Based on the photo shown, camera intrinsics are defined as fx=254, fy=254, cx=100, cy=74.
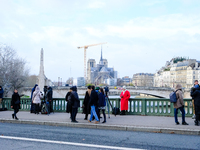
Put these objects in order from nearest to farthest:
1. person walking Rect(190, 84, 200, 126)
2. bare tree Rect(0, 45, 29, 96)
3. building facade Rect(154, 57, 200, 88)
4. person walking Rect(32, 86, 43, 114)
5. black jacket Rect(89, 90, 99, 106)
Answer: person walking Rect(190, 84, 200, 126) → black jacket Rect(89, 90, 99, 106) → person walking Rect(32, 86, 43, 114) → bare tree Rect(0, 45, 29, 96) → building facade Rect(154, 57, 200, 88)

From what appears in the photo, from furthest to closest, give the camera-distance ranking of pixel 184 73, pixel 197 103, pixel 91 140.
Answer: pixel 184 73 < pixel 197 103 < pixel 91 140

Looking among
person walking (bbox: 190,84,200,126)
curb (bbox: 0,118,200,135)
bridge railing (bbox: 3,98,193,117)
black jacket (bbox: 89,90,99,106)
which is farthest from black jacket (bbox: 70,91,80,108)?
person walking (bbox: 190,84,200,126)

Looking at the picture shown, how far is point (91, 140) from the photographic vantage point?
8070 millimetres

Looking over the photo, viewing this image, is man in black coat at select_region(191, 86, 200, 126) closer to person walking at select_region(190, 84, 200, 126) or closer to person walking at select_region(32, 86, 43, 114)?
person walking at select_region(190, 84, 200, 126)

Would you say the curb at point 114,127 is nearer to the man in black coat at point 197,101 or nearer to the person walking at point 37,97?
the man in black coat at point 197,101

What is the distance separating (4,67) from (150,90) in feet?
125

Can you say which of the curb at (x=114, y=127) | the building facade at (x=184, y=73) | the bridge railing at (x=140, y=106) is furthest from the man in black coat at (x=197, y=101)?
the building facade at (x=184, y=73)

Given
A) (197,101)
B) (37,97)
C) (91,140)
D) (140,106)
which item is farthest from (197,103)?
(37,97)

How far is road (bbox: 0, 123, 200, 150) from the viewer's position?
7176mm

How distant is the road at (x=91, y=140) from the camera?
7176 mm

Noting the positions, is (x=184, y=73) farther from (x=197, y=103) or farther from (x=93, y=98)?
(x=93, y=98)

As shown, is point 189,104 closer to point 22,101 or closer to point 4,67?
point 22,101

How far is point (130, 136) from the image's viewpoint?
8836 millimetres

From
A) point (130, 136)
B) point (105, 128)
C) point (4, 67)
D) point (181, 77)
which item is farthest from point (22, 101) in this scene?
point (181, 77)
